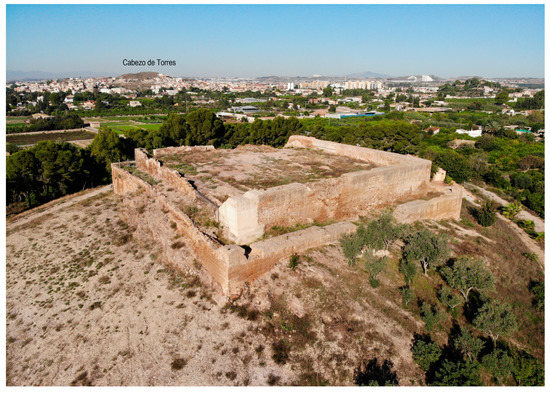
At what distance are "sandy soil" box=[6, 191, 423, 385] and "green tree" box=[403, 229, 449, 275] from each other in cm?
58

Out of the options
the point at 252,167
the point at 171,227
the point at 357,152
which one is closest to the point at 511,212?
the point at 357,152

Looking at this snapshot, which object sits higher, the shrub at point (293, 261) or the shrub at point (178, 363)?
the shrub at point (293, 261)

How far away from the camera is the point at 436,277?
8430 millimetres

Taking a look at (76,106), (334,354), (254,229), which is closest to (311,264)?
(254,229)

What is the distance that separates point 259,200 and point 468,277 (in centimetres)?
472

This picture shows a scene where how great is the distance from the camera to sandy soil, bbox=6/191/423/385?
596cm

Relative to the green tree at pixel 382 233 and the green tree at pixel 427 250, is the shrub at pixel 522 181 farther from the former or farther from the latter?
the green tree at pixel 382 233

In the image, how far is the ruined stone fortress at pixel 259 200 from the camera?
7.92m

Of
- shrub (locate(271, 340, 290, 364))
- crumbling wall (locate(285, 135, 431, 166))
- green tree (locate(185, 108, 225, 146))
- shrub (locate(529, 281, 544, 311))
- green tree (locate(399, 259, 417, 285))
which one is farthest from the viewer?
green tree (locate(185, 108, 225, 146))

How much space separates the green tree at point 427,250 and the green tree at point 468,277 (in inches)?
14.7

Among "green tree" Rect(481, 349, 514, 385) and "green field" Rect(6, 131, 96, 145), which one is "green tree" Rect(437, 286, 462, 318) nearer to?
"green tree" Rect(481, 349, 514, 385)

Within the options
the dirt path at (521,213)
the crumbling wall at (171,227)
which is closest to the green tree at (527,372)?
the crumbling wall at (171,227)

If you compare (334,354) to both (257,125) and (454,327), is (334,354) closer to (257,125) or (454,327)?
(454,327)

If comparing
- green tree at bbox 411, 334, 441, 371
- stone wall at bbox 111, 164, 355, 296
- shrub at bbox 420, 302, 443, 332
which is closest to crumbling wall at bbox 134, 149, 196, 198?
stone wall at bbox 111, 164, 355, 296
